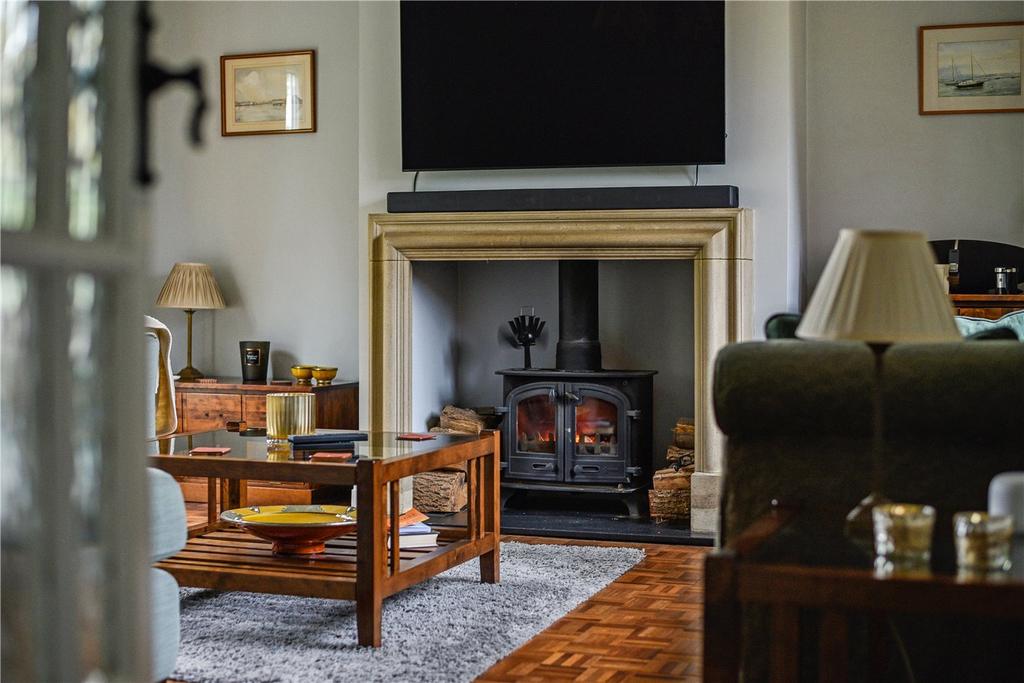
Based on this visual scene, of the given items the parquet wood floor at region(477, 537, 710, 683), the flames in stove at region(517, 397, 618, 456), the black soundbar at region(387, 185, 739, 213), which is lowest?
the parquet wood floor at region(477, 537, 710, 683)

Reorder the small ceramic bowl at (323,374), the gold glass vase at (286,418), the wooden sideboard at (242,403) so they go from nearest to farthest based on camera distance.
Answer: the gold glass vase at (286,418) < the wooden sideboard at (242,403) < the small ceramic bowl at (323,374)

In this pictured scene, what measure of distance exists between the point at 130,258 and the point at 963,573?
116 cm

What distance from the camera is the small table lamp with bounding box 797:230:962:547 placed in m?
1.77

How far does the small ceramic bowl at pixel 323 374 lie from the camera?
5.52m

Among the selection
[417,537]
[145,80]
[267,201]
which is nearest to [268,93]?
[267,201]

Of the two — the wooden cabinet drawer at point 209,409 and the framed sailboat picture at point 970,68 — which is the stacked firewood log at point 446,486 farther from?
the framed sailboat picture at point 970,68

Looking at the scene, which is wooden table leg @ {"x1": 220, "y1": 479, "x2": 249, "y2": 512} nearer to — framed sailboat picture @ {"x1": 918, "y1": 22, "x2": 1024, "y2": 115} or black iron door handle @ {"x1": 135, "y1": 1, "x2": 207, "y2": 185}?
black iron door handle @ {"x1": 135, "y1": 1, "x2": 207, "y2": 185}

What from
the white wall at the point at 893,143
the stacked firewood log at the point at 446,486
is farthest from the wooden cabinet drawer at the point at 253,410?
the white wall at the point at 893,143

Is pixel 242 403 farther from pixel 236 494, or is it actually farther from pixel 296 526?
pixel 296 526

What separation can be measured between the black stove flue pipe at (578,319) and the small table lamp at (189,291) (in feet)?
6.11

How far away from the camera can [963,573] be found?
1514mm

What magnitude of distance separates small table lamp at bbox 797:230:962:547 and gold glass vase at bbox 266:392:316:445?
2.23m

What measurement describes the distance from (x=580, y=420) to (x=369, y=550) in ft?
7.66

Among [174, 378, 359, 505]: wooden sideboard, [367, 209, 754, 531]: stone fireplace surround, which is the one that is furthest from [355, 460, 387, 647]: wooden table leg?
[174, 378, 359, 505]: wooden sideboard
